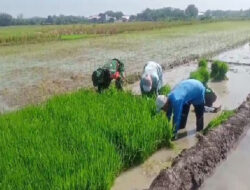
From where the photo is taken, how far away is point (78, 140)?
4133 mm

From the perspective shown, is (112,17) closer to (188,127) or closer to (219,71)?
(219,71)

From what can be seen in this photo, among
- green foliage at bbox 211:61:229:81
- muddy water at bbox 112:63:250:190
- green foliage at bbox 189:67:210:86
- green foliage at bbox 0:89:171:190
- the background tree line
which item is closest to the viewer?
green foliage at bbox 0:89:171:190

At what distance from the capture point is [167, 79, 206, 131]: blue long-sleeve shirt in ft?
15.8

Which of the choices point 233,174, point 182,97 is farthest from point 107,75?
point 233,174

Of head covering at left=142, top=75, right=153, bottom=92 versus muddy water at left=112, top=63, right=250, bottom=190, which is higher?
head covering at left=142, top=75, right=153, bottom=92

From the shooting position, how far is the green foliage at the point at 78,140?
335 centimetres

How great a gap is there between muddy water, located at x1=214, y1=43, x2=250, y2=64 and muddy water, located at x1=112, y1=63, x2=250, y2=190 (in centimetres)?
280

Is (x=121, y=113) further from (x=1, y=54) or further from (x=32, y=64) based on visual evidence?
(x=1, y=54)

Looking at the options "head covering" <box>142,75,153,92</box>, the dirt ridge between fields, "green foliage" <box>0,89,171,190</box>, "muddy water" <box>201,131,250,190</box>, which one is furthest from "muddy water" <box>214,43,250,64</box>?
"muddy water" <box>201,131,250,190</box>

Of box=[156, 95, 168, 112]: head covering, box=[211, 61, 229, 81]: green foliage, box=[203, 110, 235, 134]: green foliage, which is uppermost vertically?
box=[156, 95, 168, 112]: head covering

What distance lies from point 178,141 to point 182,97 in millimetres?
751

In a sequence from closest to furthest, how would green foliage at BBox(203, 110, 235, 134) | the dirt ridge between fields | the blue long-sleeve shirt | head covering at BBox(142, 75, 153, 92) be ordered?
the dirt ridge between fields → the blue long-sleeve shirt → green foliage at BBox(203, 110, 235, 134) → head covering at BBox(142, 75, 153, 92)

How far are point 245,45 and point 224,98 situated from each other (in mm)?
12619

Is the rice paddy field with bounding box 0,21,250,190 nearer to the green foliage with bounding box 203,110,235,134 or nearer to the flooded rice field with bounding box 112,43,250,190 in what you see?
the flooded rice field with bounding box 112,43,250,190
